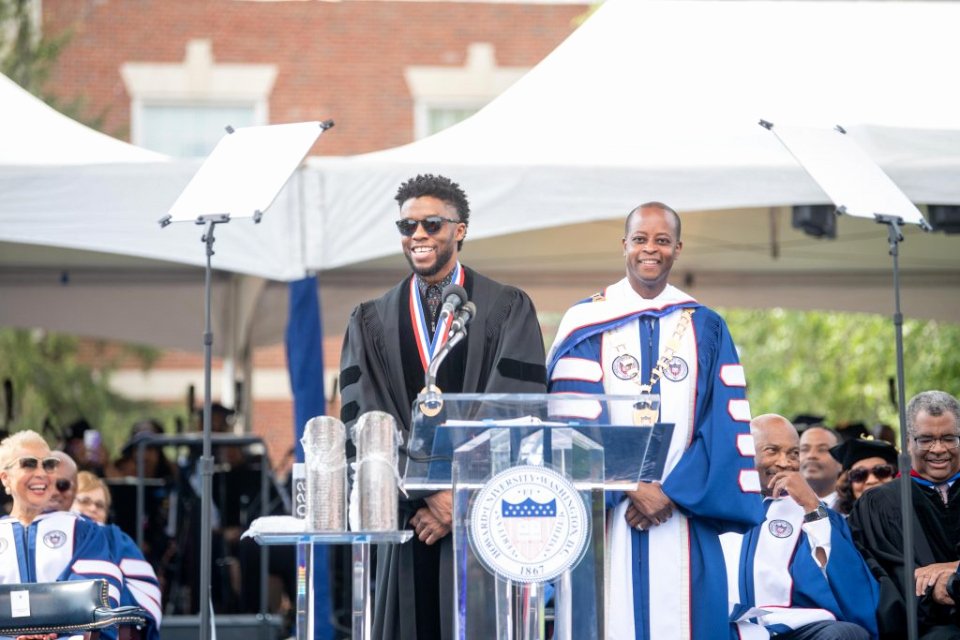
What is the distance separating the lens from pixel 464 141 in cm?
736

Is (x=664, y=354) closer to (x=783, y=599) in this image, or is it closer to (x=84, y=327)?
(x=783, y=599)

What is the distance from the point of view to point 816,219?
8.18 m

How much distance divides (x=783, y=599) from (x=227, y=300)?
225 inches

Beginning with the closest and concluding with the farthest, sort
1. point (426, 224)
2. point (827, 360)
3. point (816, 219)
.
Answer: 1. point (426, 224)
2. point (816, 219)
3. point (827, 360)

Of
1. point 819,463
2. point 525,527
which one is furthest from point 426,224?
point 819,463

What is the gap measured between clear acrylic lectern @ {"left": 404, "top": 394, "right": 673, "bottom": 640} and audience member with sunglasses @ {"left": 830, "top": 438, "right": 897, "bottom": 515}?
327 cm

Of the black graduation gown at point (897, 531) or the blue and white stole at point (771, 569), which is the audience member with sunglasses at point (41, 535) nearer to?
the blue and white stole at point (771, 569)

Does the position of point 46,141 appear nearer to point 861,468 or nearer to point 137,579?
point 137,579

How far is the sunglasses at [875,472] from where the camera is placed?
7.31 metres

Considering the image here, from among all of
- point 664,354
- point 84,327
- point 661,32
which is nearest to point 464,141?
point 661,32

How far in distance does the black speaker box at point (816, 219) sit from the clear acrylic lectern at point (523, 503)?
4.13m

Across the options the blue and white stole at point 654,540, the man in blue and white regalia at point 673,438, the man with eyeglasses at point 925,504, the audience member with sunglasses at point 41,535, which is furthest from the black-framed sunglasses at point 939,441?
the audience member with sunglasses at point 41,535

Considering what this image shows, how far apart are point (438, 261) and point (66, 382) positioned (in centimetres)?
1318

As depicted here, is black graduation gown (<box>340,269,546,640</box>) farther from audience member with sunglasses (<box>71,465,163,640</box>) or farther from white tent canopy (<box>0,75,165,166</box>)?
white tent canopy (<box>0,75,165,166</box>)
